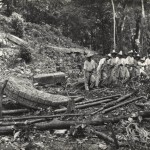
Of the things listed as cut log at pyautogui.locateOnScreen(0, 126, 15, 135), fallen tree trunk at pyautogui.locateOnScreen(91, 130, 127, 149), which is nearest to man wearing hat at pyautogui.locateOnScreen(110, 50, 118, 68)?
fallen tree trunk at pyautogui.locateOnScreen(91, 130, 127, 149)

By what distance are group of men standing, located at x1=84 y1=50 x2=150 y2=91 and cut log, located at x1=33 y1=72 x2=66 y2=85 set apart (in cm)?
144

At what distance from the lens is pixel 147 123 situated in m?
10.4

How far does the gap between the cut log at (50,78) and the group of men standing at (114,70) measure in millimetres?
1444

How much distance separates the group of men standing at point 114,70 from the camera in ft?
52.6

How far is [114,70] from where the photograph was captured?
664 inches

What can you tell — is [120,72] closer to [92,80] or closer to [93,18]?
[92,80]

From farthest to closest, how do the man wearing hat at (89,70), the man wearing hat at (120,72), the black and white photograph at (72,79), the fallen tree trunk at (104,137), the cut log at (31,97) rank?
the man wearing hat at (120,72) → the man wearing hat at (89,70) → the cut log at (31,97) → the black and white photograph at (72,79) → the fallen tree trunk at (104,137)

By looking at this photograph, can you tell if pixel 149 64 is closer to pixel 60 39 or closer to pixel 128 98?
pixel 128 98

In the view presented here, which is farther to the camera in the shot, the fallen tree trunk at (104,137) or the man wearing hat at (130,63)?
the man wearing hat at (130,63)

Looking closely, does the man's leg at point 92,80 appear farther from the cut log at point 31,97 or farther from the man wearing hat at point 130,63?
the cut log at point 31,97

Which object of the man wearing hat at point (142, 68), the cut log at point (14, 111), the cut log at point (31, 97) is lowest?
the cut log at point (14, 111)

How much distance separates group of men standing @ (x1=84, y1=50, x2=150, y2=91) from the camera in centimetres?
1605

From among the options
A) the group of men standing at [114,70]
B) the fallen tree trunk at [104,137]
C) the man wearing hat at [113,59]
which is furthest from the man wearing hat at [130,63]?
the fallen tree trunk at [104,137]

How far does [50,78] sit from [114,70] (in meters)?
2.96
